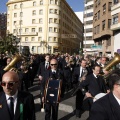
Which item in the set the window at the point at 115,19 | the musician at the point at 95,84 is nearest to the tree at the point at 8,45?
the window at the point at 115,19

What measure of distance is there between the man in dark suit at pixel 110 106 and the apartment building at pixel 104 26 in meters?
33.7

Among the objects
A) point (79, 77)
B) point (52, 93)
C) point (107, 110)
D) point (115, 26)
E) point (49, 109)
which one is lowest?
point (49, 109)

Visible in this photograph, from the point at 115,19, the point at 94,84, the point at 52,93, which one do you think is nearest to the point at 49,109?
the point at 52,93

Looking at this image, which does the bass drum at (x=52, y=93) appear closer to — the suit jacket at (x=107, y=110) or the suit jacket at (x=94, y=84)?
the suit jacket at (x=94, y=84)

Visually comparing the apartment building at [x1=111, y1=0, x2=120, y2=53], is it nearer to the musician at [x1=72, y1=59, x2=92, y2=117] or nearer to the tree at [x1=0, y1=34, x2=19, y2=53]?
the tree at [x1=0, y1=34, x2=19, y2=53]

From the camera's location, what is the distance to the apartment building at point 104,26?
3703 cm

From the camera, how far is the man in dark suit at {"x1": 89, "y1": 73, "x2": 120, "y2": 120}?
2500 mm

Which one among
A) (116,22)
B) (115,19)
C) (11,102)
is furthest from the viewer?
(115,19)

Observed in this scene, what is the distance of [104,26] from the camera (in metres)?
38.5

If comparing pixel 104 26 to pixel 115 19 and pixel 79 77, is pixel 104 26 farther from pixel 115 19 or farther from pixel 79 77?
pixel 79 77

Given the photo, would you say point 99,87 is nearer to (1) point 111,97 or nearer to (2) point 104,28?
(1) point 111,97

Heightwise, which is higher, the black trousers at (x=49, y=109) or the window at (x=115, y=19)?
the window at (x=115, y=19)

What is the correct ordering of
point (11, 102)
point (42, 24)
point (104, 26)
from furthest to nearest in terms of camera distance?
point (42, 24) < point (104, 26) < point (11, 102)

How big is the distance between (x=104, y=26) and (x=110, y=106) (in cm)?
3708
